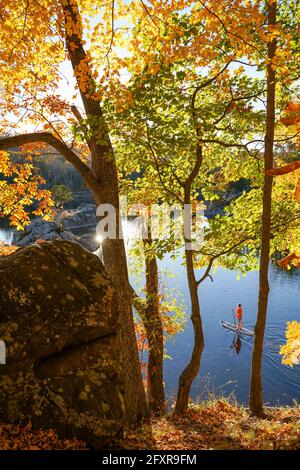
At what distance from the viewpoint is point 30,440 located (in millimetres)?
4055

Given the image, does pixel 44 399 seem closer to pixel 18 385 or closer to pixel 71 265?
pixel 18 385

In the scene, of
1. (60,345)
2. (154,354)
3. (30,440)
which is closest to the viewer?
(30,440)

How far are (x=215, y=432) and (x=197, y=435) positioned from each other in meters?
0.54

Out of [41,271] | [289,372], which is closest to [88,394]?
[41,271]

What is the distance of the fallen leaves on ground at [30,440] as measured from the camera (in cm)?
391

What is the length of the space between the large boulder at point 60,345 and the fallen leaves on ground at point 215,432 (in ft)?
2.41

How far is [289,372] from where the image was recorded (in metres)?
18.8

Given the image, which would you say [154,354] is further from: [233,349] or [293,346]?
[233,349]

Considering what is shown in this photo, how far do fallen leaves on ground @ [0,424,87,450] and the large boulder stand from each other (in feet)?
0.28

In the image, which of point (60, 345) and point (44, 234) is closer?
point (60, 345)

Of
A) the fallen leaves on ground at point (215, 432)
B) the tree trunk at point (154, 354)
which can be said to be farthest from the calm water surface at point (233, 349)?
the fallen leaves on ground at point (215, 432)

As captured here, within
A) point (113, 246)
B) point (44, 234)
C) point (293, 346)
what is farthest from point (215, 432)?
point (44, 234)

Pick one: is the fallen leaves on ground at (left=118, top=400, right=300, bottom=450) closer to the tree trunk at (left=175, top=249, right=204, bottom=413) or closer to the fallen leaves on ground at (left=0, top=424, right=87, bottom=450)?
the tree trunk at (left=175, top=249, right=204, bottom=413)

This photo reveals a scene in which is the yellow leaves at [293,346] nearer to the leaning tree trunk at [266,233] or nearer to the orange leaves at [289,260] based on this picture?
the leaning tree trunk at [266,233]
